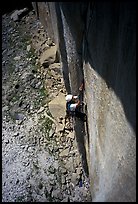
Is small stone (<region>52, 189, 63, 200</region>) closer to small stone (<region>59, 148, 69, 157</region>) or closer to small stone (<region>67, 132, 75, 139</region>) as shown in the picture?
small stone (<region>59, 148, 69, 157</region>)

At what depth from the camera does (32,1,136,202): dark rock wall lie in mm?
1992

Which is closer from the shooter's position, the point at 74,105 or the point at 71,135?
the point at 74,105

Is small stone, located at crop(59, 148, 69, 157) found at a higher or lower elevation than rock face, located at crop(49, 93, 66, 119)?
lower

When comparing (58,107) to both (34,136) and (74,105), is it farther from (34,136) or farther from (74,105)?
(74,105)

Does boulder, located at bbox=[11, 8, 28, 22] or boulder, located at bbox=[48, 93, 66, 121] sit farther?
boulder, located at bbox=[11, 8, 28, 22]

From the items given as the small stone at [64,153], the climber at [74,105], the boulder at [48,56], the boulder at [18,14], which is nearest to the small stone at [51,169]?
the small stone at [64,153]

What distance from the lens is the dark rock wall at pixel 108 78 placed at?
1.99 m

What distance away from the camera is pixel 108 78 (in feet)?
8.05

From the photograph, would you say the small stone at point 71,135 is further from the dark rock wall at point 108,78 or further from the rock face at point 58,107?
the dark rock wall at point 108,78

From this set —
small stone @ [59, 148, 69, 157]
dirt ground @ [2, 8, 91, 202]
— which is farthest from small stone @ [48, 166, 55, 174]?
small stone @ [59, 148, 69, 157]

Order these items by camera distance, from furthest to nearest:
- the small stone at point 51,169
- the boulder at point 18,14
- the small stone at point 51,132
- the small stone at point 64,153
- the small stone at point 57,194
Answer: the boulder at point 18,14 → the small stone at point 51,132 → the small stone at point 64,153 → the small stone at point 51,169 → the small stone at point 57,194

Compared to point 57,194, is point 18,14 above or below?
above

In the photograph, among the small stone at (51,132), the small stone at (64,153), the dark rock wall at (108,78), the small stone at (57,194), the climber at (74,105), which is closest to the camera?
the dark rock wall at (108,78)

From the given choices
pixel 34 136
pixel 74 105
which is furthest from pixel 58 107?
pixel 74 105
